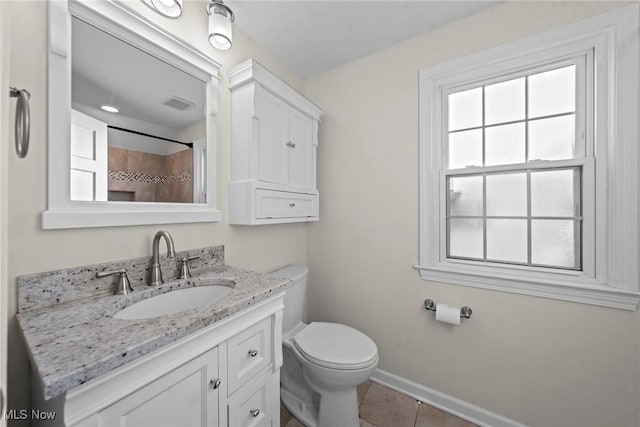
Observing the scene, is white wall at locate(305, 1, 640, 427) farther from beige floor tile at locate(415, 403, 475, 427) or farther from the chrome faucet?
the chrome faucet

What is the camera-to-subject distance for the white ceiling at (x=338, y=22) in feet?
4.57

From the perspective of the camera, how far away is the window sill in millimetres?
1138

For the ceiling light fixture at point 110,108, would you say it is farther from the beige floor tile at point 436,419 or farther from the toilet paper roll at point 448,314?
the beige floor tile at point 436,419

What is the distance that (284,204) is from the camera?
1647mm

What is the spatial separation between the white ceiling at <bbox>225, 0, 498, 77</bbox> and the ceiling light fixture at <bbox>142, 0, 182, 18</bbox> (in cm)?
47

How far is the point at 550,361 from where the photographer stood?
1.27 metres

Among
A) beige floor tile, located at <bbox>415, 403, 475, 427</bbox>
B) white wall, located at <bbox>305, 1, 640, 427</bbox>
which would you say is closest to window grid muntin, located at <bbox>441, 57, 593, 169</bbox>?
white wall, located at <bbox>305, 1, 640, 427</bbox>

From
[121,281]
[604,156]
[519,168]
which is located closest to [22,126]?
[121,281]

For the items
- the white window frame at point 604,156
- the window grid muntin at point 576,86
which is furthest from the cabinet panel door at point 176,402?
the window grid muntin at point 576,86

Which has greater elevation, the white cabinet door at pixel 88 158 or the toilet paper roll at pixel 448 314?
the white cabinet door at pixel 88 158

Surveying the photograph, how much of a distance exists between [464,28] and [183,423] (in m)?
2.33

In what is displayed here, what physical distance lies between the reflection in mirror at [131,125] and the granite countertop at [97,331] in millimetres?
413

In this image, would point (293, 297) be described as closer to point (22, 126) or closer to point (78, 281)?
point (78, 281)

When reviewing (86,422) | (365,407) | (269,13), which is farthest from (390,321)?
(269,13)
